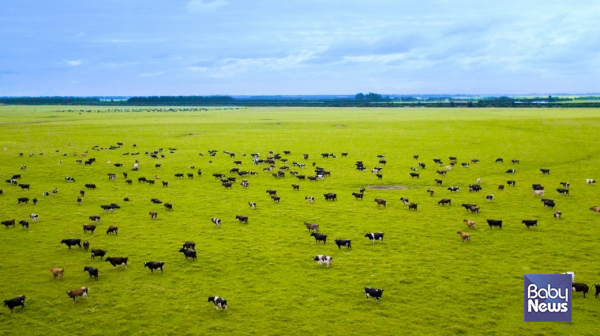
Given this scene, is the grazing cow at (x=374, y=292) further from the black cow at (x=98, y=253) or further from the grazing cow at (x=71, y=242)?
the grazing cow at (x=71, y=242)

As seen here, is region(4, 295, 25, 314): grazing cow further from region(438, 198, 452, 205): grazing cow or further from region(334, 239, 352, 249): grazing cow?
region(438, 198, 452, 205): grazing cow

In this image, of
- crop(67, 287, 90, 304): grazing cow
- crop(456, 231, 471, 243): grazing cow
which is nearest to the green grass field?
crop(67, 287, 90, 304): grazing cow

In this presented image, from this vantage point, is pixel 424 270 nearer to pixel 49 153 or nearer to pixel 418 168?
pixel 418 168

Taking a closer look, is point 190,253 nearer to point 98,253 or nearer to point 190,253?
point 190,253

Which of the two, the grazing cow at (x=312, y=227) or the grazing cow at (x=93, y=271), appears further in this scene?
the grazing cow at (x=312, y=227)

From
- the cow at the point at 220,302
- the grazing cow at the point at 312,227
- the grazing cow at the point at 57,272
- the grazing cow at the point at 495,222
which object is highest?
the grazing cow at the point at 495,222

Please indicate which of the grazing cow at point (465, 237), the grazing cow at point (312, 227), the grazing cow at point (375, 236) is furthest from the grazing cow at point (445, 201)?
the grazing cow at point (312, 227)

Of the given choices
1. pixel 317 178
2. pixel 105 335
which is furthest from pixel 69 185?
pixel 105 335

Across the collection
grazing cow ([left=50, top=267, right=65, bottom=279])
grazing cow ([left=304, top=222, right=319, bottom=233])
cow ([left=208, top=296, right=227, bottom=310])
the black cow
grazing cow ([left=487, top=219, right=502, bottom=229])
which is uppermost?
grazing cow ([left=487, top=219, right=502, bottom=229])
